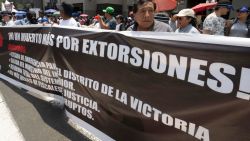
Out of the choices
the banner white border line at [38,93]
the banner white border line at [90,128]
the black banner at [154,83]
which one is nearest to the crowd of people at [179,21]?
the black banner at [154,83]

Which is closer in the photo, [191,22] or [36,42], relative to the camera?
[191,22]

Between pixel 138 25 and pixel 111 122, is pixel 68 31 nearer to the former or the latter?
pixel 138 25

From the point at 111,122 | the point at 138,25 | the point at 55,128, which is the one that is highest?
the point at 138,25

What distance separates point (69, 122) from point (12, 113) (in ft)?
3.30

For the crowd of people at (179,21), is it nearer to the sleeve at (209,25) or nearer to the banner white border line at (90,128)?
the sleeve at (209,25)

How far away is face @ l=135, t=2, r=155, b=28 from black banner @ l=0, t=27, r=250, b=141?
48cm

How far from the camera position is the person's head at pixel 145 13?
4.06 metres

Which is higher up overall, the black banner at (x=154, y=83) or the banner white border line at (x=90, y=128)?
the black banner at (x=154, y=83)

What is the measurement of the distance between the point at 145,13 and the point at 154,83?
3.67 ft

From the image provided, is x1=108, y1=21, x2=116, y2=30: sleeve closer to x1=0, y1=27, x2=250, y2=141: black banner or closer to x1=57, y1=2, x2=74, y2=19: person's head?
x1=57, y1=2, x2=74, y2=19: person's head


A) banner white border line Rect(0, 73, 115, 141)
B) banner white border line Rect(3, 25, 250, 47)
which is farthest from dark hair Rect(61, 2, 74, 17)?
banner white border line Rect(3, 25, 250, 47)

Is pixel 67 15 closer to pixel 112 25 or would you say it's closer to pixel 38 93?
pixel 38 93

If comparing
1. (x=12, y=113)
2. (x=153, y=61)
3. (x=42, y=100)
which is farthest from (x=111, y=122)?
(x=42, y=100)

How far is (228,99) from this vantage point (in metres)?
2.56
